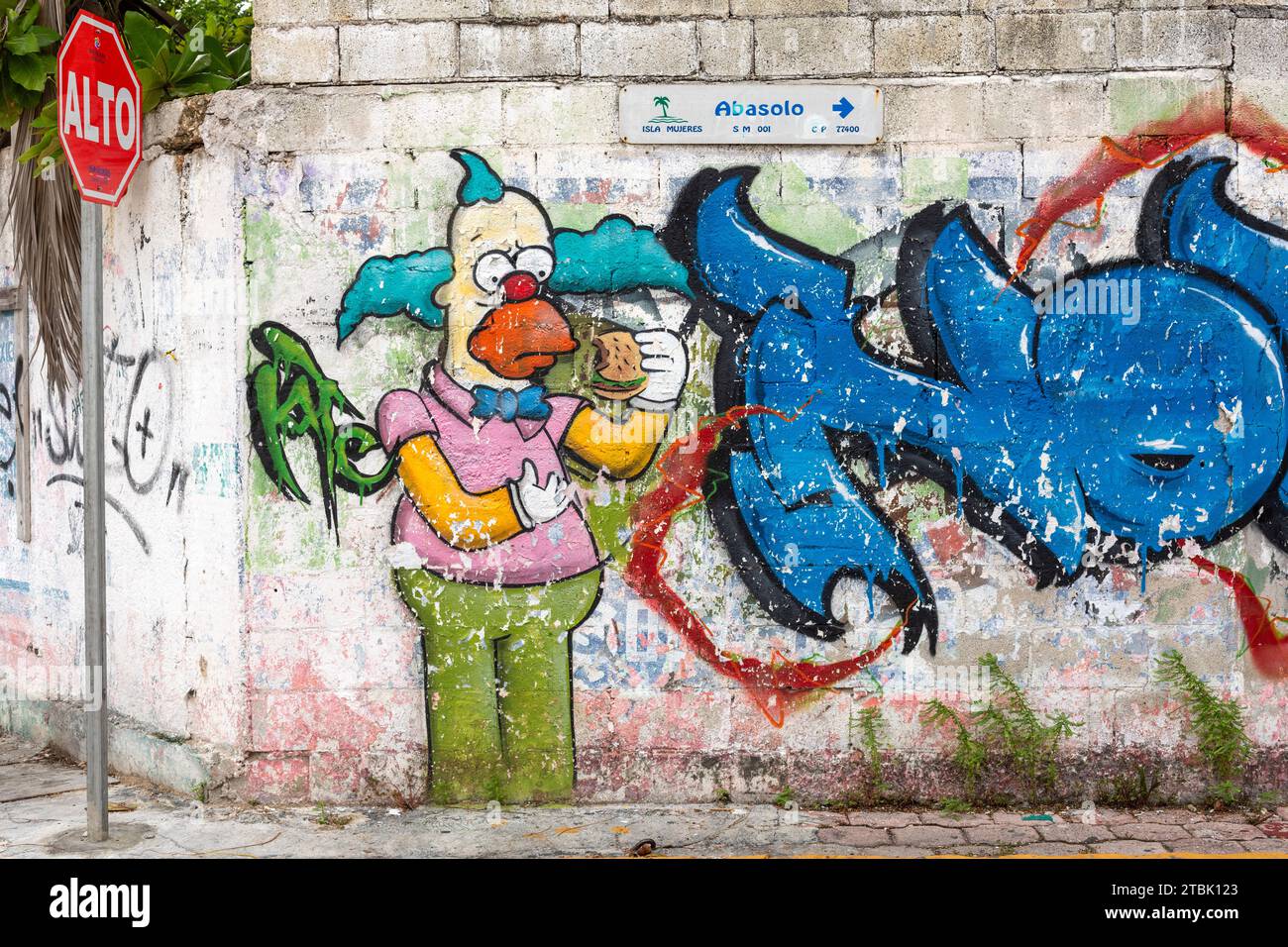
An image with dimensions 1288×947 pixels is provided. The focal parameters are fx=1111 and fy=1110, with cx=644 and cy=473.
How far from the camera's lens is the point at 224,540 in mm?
5098

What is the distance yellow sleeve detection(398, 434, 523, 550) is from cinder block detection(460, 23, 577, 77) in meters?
1.71

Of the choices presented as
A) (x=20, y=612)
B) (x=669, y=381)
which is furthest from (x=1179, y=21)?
(x=20, y=612)

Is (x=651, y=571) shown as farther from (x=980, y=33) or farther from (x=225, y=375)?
(x=980, y=33)

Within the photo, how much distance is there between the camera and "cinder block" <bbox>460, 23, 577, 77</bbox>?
499 cm

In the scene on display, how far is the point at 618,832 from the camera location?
4.75 metres

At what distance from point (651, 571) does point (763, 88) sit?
2226 millimetres

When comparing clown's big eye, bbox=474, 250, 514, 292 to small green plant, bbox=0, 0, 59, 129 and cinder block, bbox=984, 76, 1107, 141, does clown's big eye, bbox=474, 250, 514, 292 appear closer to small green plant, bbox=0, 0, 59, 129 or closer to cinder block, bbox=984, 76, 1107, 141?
cinder block, bbox=984, 76, 1107, 141

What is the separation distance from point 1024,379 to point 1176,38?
5.42ft

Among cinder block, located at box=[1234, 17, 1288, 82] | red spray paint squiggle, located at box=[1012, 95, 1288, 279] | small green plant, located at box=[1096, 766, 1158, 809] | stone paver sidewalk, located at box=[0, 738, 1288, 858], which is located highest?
cinder block, located at box=[1234, 17, 1288, 82]

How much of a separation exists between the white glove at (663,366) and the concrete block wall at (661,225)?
71 mm
